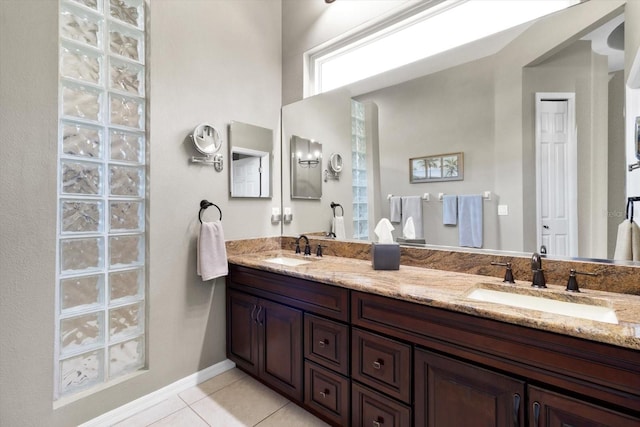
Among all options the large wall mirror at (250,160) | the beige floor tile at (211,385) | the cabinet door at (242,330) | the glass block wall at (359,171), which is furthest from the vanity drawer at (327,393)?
the large wall mirror at (250,160)

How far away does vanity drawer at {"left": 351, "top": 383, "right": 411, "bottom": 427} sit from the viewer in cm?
133

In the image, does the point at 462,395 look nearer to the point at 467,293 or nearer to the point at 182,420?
the point at 467,293

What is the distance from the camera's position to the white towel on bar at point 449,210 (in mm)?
1815

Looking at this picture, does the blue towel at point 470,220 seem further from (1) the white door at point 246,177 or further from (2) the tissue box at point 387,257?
(1) the white door at point 246,177

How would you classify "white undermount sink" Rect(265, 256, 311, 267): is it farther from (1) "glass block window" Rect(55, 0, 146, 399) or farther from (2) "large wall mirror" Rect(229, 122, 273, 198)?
(1) "glass block window" Rect(55, 0, 146, 399)

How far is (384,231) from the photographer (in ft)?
6.51

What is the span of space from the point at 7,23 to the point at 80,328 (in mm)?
1583

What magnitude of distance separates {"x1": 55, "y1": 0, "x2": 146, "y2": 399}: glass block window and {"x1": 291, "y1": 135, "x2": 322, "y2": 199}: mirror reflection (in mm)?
1193

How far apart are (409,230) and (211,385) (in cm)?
178

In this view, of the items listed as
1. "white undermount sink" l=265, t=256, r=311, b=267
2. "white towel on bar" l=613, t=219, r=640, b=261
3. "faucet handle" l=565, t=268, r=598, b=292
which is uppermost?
"white towel on bar" l=613, t=219, r=640, b=261

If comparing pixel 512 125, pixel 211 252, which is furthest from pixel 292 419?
pixel 512 125

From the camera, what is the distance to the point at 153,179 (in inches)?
75.1

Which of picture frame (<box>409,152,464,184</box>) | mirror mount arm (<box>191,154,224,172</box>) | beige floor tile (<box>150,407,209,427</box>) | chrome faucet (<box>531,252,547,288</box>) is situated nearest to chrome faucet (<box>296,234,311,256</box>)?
mirror mount arm (<box>191,154,224,172</box>)

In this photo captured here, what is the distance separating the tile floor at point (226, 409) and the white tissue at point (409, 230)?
4.10ft
